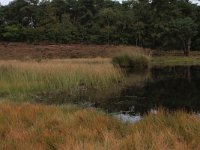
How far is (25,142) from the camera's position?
802cm

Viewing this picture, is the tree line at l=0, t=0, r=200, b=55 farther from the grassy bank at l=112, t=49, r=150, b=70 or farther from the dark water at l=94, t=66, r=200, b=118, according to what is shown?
the dark water at l=94, t=66, r=200, b=118

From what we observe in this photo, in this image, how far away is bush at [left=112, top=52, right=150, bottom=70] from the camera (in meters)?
31.4

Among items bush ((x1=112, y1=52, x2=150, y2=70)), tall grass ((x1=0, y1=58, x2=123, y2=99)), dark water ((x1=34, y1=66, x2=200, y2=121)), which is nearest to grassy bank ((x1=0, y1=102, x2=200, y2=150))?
dark water ((x1=34, y1=66, x2=200, y2=121))

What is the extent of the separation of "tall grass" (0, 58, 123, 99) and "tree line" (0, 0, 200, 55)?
3756 centimetres

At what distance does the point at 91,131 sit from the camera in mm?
8688

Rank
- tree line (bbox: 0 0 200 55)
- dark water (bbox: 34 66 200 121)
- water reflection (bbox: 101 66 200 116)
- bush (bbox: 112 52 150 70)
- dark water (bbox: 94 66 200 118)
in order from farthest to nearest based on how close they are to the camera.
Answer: tree line (bbox: 0 0 200 55) < bush (bbox: 112 52 150 70) < water reflection (bbox: 101 66 200 116) < dark water (bbox: 94 66 200 118) < dark water (bbox: 34 66 200 121)

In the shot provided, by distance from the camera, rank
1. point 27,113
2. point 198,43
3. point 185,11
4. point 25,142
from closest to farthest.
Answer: point 25,142, point 27,113, point 198,43, point 185,11

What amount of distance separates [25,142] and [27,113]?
281cm

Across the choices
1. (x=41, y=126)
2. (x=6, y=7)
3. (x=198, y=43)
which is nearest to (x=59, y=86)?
(x=41, y=126)

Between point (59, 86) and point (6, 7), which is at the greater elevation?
point (6, 7)

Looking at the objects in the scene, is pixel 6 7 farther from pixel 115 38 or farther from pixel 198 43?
pixel 198 43

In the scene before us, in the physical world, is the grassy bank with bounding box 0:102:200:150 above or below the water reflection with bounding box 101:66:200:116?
above

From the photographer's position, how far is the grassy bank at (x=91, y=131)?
7539mm

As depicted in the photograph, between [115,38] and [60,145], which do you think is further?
[115,38]
